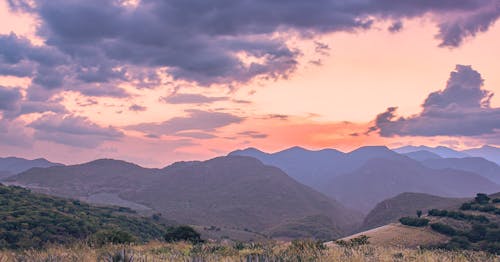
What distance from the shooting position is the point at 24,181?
7234 inches

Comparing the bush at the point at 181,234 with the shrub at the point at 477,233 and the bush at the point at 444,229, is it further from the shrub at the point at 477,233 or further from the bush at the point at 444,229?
the shrub at the point at 477,233

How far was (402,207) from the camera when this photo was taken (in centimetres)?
12569

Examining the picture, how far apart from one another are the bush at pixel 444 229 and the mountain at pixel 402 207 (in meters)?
62.5

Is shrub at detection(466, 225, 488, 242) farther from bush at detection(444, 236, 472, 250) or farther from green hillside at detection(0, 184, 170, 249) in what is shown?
green hillside at detection(0, 184, 170, 249)

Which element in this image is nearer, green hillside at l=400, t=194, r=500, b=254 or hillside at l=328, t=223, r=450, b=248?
green hillside at l=400, t=194, r=500, b=254

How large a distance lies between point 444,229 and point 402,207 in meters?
79.6

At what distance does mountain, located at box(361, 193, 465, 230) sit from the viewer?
116 metres

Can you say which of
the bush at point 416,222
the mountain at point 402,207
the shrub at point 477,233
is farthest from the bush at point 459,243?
the mountain at point 402,207

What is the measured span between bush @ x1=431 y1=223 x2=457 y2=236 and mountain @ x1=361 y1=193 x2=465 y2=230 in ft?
205

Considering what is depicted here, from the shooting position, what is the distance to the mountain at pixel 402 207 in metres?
116

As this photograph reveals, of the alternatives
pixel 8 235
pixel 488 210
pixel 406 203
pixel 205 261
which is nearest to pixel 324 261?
pixel 205 261

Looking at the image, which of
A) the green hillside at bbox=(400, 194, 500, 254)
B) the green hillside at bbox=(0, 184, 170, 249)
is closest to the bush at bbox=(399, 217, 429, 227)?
the green hillside at bbox=(400, 194, 500, 254)

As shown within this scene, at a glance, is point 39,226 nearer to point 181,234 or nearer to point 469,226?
point 181,234

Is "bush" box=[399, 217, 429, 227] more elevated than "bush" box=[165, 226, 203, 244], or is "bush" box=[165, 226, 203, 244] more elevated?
"bush" box=[399, 217, 429, 227]
